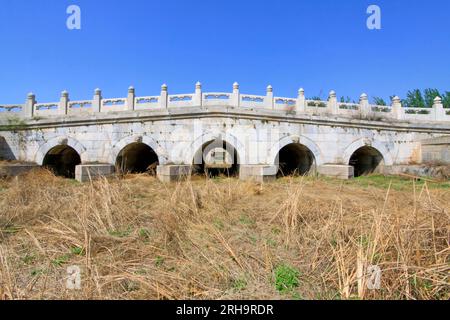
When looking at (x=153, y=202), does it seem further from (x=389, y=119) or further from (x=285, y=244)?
(x=389, y=119)

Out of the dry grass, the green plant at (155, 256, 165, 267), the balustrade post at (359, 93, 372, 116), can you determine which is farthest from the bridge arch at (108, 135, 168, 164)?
A: the balustrade post at (359, 93, 372, 116)

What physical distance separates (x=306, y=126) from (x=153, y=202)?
8.24 metres

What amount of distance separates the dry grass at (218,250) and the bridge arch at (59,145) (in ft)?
23.2

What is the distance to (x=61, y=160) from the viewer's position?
12484 mm

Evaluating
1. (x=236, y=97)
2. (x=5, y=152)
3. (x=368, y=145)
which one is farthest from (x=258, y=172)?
(x=5, y=152)

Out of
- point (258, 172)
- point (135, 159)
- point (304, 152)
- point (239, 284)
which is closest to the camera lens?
point (239, 284)

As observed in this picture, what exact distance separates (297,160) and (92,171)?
9764mm

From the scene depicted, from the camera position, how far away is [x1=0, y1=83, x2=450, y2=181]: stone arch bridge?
10.6m

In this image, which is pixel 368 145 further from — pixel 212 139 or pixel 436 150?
pixel 212 139

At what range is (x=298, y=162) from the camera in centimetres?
1285

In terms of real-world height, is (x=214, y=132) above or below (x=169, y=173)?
above

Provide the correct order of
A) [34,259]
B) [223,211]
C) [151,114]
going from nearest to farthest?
[34,259], [223,211], [151,114]

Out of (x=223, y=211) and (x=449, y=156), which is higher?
(x=449, y=156)
